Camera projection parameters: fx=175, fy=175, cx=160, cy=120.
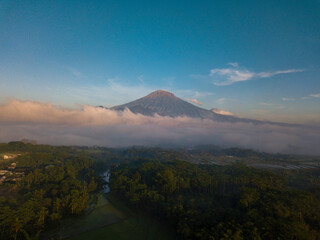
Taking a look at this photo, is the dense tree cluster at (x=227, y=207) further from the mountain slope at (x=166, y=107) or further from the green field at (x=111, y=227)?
the mountain slope at (x=166, y=107)

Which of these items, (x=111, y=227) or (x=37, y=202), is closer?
(x=111, y=227)

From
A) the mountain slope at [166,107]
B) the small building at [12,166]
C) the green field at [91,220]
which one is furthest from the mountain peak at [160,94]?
the green field at [91,220]

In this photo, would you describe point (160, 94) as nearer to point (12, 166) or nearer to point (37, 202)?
point (12, 166)

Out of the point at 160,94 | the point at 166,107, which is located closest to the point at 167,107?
the point at 166,107

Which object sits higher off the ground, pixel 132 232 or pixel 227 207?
pixel 227 207

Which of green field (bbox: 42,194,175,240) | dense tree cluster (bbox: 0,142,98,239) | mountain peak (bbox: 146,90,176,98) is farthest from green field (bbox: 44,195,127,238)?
mountain peak (bbox: 146,90,176,98)

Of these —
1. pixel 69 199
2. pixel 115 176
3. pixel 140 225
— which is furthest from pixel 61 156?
pixel 140 225

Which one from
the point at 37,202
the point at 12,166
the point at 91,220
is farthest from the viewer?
the point at 12,166

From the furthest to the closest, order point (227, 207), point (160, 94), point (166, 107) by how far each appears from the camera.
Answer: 1. point (160, 94)
2. point (166, 107)
3. point (227, 207)
